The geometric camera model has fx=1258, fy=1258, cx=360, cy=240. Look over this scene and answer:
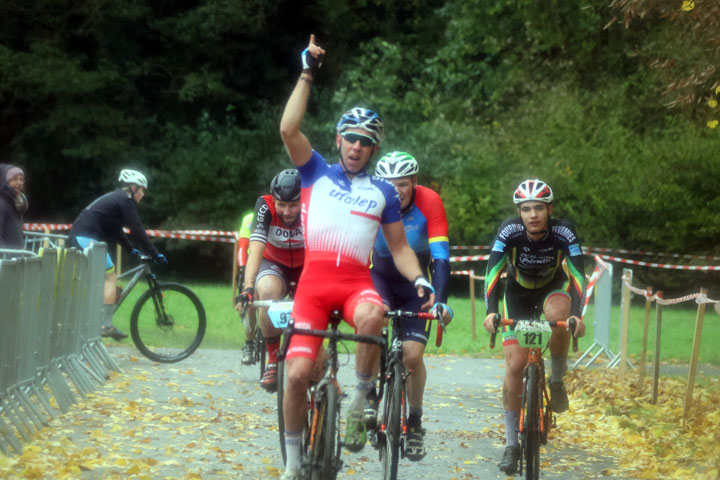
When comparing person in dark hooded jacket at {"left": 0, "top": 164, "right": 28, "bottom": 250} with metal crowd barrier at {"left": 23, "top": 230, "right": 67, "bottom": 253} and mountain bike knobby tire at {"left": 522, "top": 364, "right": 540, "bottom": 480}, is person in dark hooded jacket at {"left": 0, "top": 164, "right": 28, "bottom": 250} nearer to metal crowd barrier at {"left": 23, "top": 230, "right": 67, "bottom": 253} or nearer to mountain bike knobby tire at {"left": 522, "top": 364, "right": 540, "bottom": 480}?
metal crowd barrier at {"left": 23, "top": 230, "right": 67, "bottom": 253}

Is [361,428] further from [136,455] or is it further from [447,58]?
[447,58]

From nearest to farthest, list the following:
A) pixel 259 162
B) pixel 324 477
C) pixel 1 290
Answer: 1. pixel 324 477
2. pixel 1 290
3. pixel 259 162

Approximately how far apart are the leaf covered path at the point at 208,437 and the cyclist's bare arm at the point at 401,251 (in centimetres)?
173

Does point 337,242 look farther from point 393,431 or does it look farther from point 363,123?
point 393,431

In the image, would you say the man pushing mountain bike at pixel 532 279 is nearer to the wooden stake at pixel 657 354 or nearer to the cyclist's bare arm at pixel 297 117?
the cyclist's bare arm at pixel 297 117

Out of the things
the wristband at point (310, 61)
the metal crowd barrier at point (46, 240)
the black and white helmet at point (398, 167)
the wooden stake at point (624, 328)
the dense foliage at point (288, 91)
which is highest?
the dense foliage at point (288, 91)

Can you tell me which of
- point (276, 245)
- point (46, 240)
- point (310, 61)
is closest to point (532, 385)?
point (310, 61)

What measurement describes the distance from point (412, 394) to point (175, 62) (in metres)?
32.5

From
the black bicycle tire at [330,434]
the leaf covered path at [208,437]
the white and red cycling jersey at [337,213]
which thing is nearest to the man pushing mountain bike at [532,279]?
the leaf covered path at [208,437]

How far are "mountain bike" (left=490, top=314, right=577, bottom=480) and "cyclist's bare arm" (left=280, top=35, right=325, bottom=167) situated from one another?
1.98 meters

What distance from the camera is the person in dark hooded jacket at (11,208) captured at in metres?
13.5

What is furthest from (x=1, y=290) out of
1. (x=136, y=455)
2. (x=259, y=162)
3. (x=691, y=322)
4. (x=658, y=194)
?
(x=259, y=162)

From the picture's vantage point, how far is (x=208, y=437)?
9500mm

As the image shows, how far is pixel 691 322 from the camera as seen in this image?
989 inches
